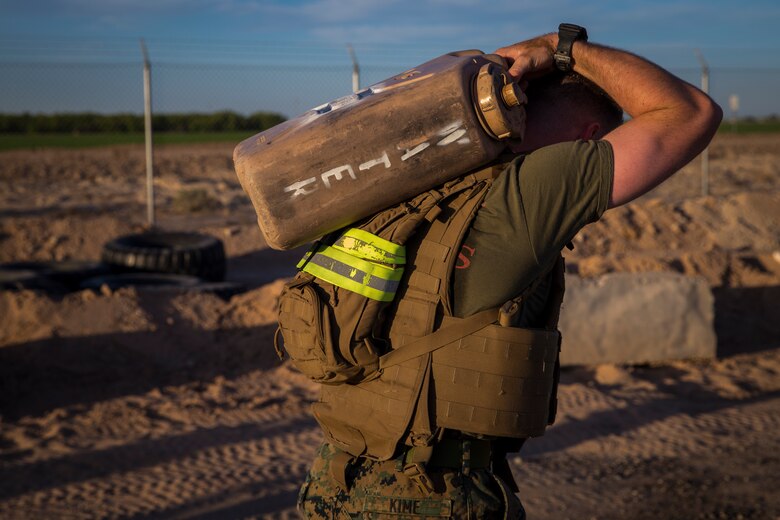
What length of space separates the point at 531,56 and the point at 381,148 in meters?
0.47

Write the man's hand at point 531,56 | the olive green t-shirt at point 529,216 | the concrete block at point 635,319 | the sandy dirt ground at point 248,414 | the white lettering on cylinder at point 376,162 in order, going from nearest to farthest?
the olive green t-shirt at point 529,216, the white lettering on cylinder at point 376,162, the man's hand at point 531,56, the sandy dirt ground at point 248,414, the concrete block at point 635,319

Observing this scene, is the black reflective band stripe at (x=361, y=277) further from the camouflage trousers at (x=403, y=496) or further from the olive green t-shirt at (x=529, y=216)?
the camouflage trousers at (x=403, y=496)

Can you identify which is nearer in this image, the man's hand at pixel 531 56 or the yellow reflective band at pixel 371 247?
the yellow reflective band at pixel 371 247

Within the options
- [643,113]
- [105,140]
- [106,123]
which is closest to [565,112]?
[643,113]

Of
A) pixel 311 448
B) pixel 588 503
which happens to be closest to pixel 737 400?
pixel 588 503

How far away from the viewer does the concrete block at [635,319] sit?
6492 mm

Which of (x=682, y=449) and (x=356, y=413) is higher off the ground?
(x=356, y=413)

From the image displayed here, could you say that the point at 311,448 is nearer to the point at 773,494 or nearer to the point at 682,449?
the point at 682,449

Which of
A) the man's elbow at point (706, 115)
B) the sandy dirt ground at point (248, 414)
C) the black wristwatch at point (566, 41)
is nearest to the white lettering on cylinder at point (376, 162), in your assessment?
the black wristwatch at point (566, 41)

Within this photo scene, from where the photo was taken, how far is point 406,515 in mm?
1904

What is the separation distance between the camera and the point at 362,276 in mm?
1850

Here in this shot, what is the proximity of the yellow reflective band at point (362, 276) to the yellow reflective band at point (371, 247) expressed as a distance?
1 centimetres

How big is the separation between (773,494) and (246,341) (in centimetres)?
423

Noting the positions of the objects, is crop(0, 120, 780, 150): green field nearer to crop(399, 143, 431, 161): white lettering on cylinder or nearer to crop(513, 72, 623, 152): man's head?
crop(513, 72, 623, 152): man's head
